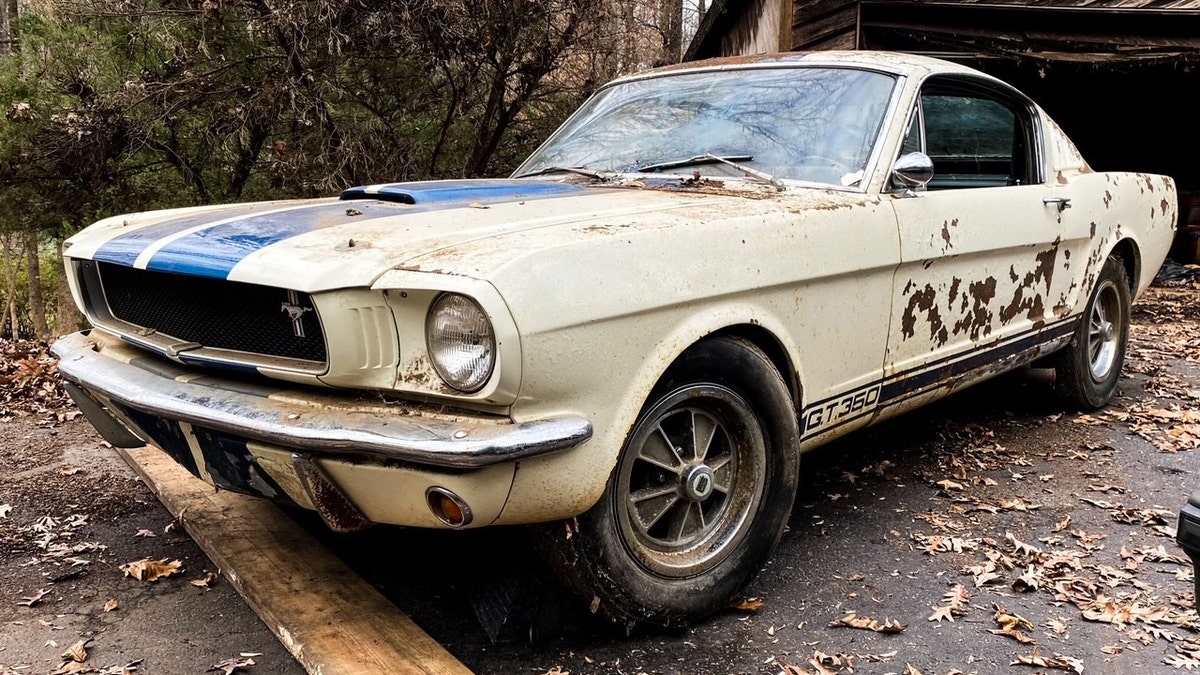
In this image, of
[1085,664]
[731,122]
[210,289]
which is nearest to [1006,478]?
[1085,664]

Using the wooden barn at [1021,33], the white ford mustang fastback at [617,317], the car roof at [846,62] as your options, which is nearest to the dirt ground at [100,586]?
the white ford mustang fastback at [617,317]

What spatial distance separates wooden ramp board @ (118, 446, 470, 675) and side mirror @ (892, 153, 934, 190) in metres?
2.05

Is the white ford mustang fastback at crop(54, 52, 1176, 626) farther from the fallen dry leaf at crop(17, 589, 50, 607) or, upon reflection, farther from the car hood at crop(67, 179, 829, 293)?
the fallen dry leaf at crop(17, 589, 50, 607)

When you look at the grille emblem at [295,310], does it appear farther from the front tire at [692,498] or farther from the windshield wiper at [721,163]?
the windshield wiper at [721,163]

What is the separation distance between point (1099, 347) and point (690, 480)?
3221 millimetres

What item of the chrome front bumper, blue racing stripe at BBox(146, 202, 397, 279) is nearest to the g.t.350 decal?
the chrome front bumper

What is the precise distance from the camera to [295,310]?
218 cm

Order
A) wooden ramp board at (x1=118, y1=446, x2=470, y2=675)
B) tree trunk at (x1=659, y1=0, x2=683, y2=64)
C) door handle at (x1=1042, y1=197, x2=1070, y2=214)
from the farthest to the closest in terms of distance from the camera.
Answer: tree trunk at (x1=659, y1=0, x2=683, y2=64), door handle at (x1=1042, y1=197, x2=1070, y2=214), wooden ramp board at (x1=118, y1=446, x2=470, y2=675)

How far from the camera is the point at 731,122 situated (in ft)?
11.2

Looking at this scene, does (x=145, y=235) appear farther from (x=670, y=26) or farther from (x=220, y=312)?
(x=670, y=26)

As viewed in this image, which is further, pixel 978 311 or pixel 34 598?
pixel 978 311

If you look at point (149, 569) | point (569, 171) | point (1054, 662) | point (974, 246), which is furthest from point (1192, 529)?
point (149, 569)

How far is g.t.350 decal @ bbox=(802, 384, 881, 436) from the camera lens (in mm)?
2924

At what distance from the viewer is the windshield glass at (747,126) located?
322cm
